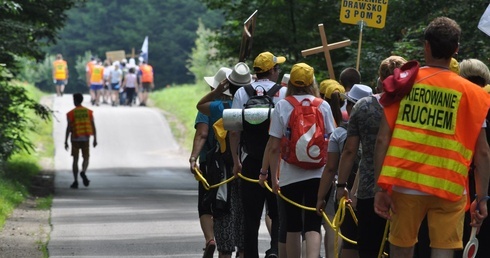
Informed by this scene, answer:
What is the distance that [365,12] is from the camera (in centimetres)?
1475

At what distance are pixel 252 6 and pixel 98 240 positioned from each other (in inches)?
444

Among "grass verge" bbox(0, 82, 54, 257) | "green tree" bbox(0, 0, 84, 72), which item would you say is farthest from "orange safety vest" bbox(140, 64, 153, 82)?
"green tree" bbox(0, 0, 84, 72)

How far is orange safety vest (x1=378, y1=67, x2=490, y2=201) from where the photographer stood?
754cm

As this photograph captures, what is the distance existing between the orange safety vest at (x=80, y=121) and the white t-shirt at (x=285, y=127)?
14.1 m

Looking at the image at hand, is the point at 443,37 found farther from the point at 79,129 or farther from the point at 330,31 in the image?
the point at 79,129

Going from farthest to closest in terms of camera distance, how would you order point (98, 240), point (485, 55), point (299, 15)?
point (299, 15) → point (485, 55) → point (98, 240)

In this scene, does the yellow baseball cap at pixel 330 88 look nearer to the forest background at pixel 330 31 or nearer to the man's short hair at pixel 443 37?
the man's short hair at pixel 443 37

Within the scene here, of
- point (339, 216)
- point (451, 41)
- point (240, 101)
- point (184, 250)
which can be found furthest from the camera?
point (184, 250)

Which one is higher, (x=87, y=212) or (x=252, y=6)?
(x=252, y=6)

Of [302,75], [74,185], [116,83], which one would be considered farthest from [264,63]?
[116,83]

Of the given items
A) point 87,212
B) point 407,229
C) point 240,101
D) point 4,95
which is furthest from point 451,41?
point 4,95

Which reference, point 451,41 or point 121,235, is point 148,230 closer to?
point 121,235

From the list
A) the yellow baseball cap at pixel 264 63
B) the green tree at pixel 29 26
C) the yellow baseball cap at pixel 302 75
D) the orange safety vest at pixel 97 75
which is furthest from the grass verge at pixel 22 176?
the orange safety vest at pixel 97 75

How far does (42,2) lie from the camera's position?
2286cm
